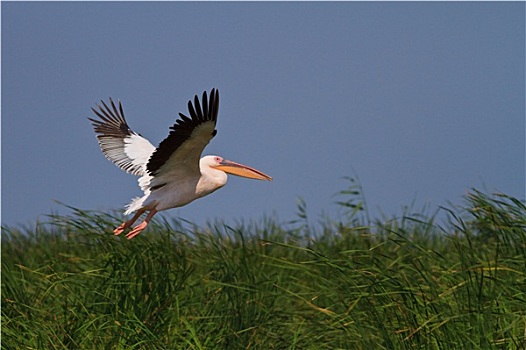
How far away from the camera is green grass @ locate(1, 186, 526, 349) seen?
4445 millimetres

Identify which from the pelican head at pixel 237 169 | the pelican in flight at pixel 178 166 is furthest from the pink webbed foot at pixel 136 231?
the pelican head at pixel 237 169

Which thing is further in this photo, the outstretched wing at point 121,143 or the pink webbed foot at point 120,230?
the outstretched wing at point 121,143

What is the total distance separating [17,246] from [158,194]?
365cm

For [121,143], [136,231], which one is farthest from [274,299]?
[121,143]

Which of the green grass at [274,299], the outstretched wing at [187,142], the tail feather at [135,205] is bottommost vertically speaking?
the green grass at [274,299]

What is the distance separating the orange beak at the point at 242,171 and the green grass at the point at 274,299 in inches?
23.5

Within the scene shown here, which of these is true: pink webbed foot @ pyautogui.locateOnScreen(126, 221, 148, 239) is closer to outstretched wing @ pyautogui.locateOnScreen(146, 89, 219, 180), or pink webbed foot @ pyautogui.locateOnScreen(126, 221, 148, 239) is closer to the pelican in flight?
the pelican in flight

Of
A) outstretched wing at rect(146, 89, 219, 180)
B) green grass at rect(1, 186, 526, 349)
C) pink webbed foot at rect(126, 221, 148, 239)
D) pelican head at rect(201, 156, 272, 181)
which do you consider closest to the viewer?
green grass at rect(1, 186, 526, 349)

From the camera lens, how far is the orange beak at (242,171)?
284 inches

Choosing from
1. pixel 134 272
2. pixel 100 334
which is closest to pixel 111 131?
pixel 134 272

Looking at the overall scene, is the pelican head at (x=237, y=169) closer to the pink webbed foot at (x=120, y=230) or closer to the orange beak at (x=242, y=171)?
the orange beak at (x=242, y=171)

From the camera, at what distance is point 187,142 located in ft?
19.8

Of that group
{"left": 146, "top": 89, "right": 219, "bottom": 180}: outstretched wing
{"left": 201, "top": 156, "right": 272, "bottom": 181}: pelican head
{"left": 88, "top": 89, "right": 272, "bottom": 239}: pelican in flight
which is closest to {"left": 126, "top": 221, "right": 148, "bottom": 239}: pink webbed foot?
{"left": 88, "top": 89, "right": 272, "bottom": 239}: pelican in flight

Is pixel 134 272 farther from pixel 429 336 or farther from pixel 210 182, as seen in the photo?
pixel 429 336
